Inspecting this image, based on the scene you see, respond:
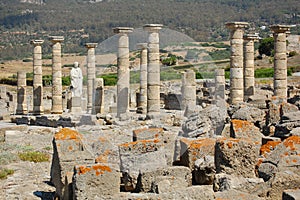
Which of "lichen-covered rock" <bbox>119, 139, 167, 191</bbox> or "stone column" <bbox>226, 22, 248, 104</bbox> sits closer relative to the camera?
"lichen-covered rock" <bbox>119, 139, 167, 191</bbox>

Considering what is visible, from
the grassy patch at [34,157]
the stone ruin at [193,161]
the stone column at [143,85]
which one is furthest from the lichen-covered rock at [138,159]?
the stone column at [143,85]

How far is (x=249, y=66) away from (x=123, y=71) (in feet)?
18.8

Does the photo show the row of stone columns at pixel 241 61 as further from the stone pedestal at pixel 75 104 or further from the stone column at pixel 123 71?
the stone pedestal at pixel 75 104

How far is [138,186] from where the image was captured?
8430 mm

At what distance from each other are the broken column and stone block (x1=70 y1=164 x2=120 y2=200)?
61.0 ft

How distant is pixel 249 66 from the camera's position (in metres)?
26.4

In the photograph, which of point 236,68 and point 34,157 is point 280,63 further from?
point 34,157

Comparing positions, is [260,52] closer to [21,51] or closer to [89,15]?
[21,51]

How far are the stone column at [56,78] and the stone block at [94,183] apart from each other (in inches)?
811

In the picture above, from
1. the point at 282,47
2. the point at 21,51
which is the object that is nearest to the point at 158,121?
the point at 282,47

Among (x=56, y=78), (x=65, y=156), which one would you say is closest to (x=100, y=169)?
(x=65, y=156)

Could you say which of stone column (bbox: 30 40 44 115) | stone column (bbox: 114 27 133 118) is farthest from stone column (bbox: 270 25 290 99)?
stone column (bbox: 30 40 44 115)

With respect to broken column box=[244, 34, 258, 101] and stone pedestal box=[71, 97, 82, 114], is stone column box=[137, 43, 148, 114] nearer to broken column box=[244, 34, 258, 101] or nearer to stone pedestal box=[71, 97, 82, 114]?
stone pedestal box=[71, 97, 82, 114]

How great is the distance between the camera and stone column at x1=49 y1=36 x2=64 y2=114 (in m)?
28.3
